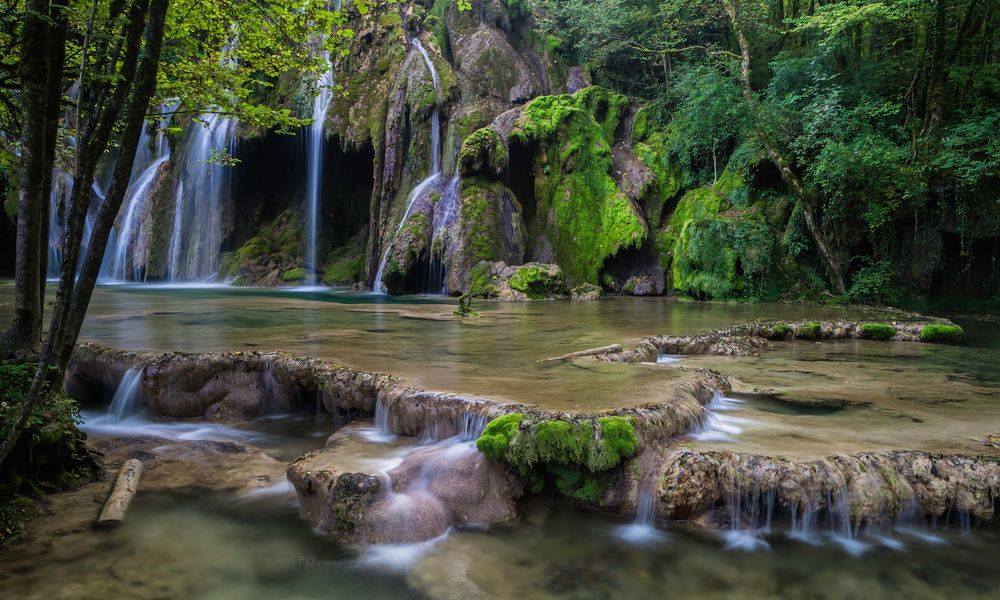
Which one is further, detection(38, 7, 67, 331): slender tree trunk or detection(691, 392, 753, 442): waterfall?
detection(691, 392, 753, 442): waterfall

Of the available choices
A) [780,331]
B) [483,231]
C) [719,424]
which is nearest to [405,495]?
[719,424]

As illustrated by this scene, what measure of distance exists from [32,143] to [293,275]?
26.3 metres

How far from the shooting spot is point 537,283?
1864 cm

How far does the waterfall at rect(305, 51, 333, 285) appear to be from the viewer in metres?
27.1

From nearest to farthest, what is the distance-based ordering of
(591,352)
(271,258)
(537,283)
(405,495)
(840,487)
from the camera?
(840,487), (405,495), (591,352), (537,283), (271,258)

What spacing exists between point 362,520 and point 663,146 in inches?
823

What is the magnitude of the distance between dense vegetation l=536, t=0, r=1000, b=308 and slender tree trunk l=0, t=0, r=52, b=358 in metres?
15.6

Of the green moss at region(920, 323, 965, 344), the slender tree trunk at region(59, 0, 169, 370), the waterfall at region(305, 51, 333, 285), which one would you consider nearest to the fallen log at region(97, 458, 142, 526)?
the slender tree trunk at region(59, 0, 169, 370)

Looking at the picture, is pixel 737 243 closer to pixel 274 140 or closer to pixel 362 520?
pixel 362 520

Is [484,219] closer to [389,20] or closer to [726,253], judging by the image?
[726,253]

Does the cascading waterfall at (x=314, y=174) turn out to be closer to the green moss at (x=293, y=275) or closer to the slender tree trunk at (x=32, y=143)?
the green moss at (x=293, y=275)

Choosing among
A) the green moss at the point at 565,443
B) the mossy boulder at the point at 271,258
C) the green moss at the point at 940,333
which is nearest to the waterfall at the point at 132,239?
the mossy boulder at the point at 271,258

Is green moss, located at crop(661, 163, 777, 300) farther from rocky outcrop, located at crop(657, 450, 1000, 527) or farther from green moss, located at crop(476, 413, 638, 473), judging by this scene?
green moss, located at crop(476, 413, 638, 473)

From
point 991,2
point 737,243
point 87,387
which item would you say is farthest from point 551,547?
point 991,2
